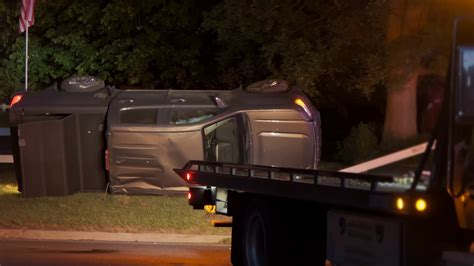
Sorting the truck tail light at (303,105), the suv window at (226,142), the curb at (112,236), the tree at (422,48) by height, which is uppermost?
the tree at (422,48)

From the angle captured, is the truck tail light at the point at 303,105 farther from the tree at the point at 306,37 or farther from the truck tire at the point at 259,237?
the truck tire at the point at 259,237

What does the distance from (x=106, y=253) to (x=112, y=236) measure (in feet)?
6.18

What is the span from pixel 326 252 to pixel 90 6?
16.5 m

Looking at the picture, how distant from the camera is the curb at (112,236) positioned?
46.8ft

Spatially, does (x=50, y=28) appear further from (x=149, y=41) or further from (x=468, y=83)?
(x=468, y=83)

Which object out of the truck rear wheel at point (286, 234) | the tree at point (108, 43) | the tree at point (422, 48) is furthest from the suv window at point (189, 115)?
the tree at point (422, 48)

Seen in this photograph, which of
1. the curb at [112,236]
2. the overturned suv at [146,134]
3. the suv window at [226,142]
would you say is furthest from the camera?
the overturned suv at [146,134]

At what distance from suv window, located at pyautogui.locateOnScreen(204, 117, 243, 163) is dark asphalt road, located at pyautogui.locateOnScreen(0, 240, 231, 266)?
2.20 m

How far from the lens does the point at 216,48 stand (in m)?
24.4

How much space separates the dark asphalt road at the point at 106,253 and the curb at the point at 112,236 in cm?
34

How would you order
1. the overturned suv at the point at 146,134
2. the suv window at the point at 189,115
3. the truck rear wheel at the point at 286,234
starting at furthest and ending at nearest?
the suv window at the point at 189,115
the overturned suv at the point at 146,134
the truck rear wheel at the point at 286,234

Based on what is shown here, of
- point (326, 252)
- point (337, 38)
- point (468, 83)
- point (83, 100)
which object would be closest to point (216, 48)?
point (337, 38)

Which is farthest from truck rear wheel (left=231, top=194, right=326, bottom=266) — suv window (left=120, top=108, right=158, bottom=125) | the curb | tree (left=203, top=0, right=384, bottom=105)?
tree (left=203, top=0, right=384, bottom=105)

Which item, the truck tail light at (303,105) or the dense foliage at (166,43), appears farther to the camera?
the dense foliage at (166,43)
